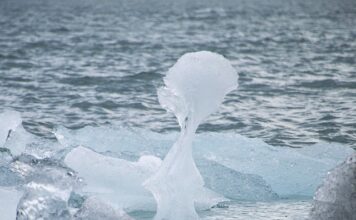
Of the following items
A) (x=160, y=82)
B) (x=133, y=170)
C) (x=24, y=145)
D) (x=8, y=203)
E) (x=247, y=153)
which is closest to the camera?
(x=8, y=203)

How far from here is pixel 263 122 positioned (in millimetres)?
14203

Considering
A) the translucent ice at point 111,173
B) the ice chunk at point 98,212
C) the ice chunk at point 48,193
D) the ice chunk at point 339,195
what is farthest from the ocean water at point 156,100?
the ice chunk at point 339,195

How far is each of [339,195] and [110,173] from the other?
2.84 metres

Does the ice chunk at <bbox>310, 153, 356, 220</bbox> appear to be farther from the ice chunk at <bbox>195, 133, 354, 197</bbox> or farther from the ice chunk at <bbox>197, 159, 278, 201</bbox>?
the ice chunk at <bbox>195, 133, 354, 197</bbox>

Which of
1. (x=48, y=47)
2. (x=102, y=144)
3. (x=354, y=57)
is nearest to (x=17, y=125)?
(x=102, y=144)

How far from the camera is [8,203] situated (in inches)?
284

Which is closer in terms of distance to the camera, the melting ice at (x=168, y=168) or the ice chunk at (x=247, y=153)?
the melting ice at (x=168, y=168)

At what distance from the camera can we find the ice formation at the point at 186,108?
7160 mm

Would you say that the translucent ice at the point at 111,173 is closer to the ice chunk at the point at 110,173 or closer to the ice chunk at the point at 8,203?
the ice chunk at the point at 110,173

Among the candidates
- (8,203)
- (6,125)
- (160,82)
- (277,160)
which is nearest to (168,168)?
(8,203)

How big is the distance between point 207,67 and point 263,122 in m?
7.18

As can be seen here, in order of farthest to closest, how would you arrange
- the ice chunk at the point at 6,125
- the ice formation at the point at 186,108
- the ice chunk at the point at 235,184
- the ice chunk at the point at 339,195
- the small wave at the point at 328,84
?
the small wave at the point at 328,84 → the ice chunk at the point at 6,125 → the ice chunk at the point at 235,184 → the ice formation at the point at 186,108 → the ice chunk at the point at 339,195

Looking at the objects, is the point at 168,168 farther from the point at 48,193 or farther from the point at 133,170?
the point at 48,193

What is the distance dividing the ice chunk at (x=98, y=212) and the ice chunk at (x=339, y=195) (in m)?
1.59
